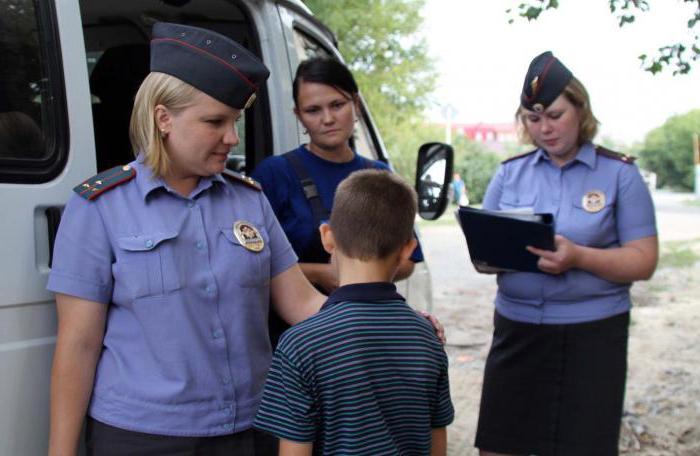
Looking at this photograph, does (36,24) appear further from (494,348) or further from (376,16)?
(376,16)

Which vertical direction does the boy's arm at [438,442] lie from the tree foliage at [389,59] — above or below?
below

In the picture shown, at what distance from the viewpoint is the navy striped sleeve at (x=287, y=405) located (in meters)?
1.76

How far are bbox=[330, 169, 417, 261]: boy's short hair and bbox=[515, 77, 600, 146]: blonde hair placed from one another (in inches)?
52.3

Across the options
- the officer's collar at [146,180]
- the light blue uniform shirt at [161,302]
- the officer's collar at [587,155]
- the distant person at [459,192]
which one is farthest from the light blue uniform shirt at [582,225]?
the officer's collar at [146,180]

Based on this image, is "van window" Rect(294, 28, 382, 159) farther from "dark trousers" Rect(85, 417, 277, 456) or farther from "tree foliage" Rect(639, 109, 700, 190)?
"tree foliage" Rect(639, 109, 700, 190)

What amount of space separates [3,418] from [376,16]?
10807mm

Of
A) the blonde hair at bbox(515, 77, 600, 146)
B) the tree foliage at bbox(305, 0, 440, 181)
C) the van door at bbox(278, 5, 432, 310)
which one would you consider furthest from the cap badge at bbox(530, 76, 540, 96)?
the tree foliage at bbox(305, 0, 440, 181)

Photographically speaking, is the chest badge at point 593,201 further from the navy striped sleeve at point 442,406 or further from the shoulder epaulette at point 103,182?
the shoulder epaulette at point 103,182

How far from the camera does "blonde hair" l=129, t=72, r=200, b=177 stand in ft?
6.29

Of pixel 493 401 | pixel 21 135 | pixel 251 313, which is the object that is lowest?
pixel 493 401

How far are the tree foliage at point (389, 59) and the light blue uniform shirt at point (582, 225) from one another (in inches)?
217

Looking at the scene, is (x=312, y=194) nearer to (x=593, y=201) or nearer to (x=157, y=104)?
(x=157, y=104)

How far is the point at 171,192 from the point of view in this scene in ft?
6.38

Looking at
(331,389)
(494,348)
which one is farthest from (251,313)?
(494,348)
